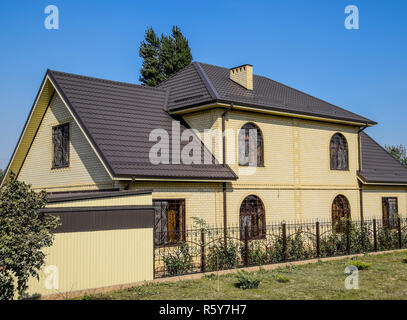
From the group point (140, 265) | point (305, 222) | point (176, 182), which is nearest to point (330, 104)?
point (305, 222)

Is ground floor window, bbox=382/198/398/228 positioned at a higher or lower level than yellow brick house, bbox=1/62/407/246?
lower

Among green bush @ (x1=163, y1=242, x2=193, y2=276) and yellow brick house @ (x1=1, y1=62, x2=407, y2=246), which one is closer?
green bush @ (x1=163, y1=242, x2=193, y2=276)

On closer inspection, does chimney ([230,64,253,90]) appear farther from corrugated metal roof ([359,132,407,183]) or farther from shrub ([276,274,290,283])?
shrub ([276,274,290,283])

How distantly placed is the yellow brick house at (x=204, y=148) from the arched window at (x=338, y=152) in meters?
0.04

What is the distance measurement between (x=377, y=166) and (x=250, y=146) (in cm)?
849

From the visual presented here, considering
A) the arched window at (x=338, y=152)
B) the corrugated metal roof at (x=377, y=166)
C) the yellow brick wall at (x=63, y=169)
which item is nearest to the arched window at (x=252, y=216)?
the arched window at (x=338, y=152)

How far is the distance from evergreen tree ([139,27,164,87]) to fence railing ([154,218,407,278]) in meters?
24.9

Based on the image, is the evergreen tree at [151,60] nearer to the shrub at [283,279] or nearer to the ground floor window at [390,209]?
the ground floor window at [390,209]

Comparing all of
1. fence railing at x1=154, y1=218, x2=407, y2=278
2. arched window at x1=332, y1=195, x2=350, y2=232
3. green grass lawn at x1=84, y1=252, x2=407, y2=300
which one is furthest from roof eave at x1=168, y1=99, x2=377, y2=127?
green grass lawn at x1=84, y1=252, x2=407, y2=300

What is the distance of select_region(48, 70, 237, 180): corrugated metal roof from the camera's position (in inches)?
566

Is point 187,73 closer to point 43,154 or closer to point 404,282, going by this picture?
point 43,154

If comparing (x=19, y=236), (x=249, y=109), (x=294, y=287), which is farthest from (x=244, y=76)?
(x=19, y=236)

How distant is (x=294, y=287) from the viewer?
11305mm

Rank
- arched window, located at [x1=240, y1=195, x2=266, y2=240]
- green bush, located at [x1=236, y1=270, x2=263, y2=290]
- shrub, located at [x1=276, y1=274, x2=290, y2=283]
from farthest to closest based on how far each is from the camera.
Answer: arched window, located at [x1=240, y1=195, x2=266, y2=240], shrub, located at [x1=276, y1=274, x2=290, y2=283], green bush, located at [x1=236, y1=270, x2=263, y2=290]
